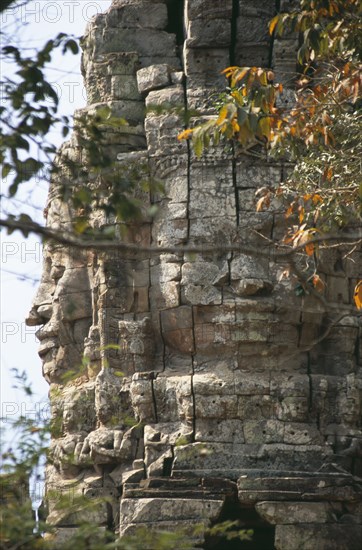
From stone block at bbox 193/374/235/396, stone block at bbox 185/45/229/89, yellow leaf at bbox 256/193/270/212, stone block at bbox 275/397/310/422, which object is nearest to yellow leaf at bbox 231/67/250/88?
yellow leaf at bbox 256/193/270/212

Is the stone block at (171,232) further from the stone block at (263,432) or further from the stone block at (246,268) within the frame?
the stone block at (263,432)

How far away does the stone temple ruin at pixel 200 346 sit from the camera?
20500 mm

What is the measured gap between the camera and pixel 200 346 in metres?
21.5

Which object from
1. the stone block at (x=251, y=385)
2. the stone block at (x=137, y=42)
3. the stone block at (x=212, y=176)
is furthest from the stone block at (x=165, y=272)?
the stone block at (x=137, y=42)

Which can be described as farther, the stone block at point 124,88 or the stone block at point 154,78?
the stone block at point 124,88

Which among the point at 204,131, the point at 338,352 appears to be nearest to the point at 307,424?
the point at 338,352

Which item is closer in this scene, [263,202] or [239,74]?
[239,74]

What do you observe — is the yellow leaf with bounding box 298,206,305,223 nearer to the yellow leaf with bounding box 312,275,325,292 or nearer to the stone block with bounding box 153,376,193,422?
the yellow leaf with bounding box 312,275,325,292

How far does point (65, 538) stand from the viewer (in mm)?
20484

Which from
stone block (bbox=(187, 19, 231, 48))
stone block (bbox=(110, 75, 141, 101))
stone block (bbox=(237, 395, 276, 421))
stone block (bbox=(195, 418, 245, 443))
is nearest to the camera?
stone block (bbox=(195, 418, 245, 443))

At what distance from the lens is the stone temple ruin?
807 inches

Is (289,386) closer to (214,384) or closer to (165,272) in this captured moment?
(214,384)

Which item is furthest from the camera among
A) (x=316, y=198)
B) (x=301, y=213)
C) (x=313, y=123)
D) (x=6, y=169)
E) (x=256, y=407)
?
(x=256, y=407)

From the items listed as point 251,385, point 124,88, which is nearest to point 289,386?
point 251,385
